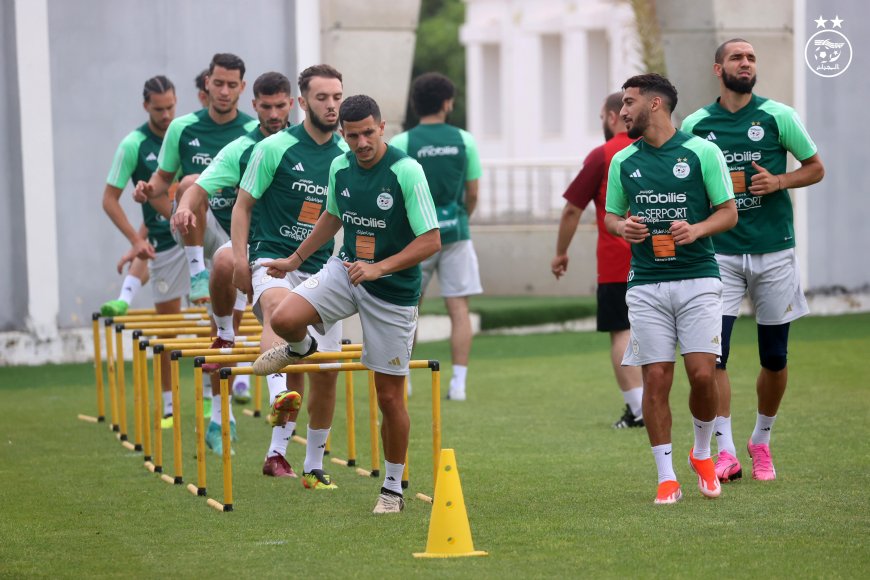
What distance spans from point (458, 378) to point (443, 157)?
1.85 meters

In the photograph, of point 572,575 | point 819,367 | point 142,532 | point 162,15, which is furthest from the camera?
point 162,15

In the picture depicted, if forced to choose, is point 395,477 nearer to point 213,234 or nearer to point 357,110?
point 357,110

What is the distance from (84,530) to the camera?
703cm

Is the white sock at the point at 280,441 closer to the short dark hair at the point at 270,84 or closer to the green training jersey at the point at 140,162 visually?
the short dark hair at the point at 270,84

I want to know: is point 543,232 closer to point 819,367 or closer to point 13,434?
point 819,367

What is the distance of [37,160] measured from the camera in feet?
47.8

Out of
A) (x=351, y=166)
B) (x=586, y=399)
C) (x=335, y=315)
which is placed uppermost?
(x=351, y=166)

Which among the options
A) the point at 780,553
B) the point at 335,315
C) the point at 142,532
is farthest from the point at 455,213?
the point at 780,553

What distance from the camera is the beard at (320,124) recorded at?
802 centimetres

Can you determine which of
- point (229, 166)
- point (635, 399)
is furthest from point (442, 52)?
point (229, 166)

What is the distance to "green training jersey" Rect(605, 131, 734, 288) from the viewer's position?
283 inches

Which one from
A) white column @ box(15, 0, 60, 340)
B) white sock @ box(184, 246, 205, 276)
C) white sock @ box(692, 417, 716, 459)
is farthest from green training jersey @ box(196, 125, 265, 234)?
white column @ box(15, 0, 60, 340)

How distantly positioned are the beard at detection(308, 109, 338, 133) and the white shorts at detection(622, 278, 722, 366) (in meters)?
2.00

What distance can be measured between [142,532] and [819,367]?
25.4ft
